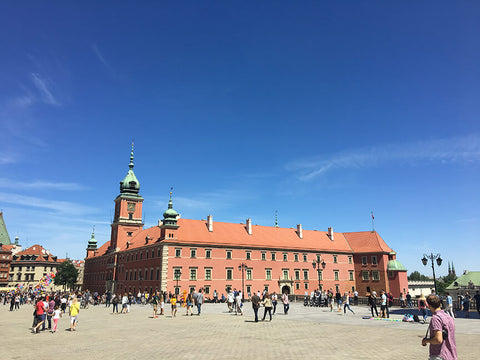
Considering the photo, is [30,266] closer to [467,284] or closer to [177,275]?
[177,275]

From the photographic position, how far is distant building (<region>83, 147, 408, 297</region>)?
184ft

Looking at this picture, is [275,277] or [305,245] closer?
[275,277]

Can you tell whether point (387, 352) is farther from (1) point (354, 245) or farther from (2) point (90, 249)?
(2) point (90, 249)

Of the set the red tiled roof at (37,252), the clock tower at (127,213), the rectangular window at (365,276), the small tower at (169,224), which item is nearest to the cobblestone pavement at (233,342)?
the small tower at (169,224)

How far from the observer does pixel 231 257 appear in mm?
59781

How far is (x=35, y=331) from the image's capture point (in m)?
18.4

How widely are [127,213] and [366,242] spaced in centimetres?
5033

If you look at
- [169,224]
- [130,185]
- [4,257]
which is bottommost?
[4,257]

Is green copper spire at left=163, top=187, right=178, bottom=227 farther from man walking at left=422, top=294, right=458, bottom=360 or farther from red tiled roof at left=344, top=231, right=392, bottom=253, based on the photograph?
man walking at left=422, top=294, right=458, bottom=360

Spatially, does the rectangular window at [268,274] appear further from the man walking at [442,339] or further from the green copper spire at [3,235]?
the green copper spire at [3,235]

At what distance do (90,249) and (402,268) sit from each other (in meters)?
74.2

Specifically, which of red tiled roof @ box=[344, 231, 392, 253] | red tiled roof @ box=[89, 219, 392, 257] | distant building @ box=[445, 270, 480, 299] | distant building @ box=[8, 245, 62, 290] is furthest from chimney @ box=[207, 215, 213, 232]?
distant building @ box=[445, 270, 480, 299]

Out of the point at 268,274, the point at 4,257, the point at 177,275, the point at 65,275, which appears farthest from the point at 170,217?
the point at 4,257

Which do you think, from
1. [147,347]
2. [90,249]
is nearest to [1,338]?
[147,347]
